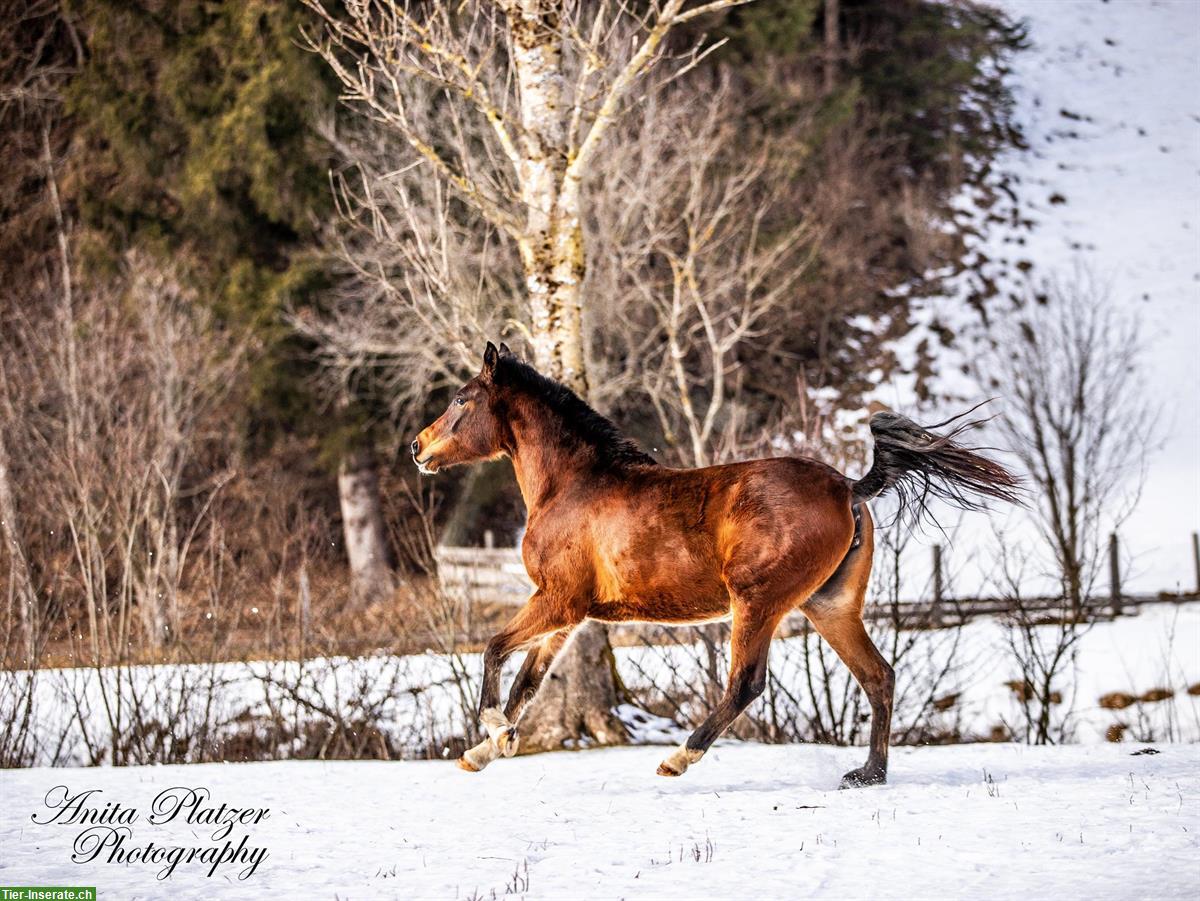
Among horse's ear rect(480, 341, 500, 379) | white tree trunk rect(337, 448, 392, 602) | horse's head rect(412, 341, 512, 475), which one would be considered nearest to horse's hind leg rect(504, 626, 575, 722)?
horse's head rect(412, 341, 512, 475)

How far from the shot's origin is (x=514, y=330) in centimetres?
2033

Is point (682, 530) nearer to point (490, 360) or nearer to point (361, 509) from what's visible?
point (490, 360)

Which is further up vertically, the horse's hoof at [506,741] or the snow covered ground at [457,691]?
the horse's hoof at [506,741]

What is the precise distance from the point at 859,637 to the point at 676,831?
4.86ft

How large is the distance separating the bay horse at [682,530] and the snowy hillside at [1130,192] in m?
18.0

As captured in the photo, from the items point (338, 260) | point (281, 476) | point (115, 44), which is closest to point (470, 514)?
point (281, 476)

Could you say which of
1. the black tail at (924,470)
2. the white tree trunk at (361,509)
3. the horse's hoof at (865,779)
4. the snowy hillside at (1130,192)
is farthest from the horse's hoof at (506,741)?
the snowy hillside at (1130,192)

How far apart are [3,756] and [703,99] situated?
1790 centimetres

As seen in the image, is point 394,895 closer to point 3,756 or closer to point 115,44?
point 3,756

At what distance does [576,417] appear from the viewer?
673 cm

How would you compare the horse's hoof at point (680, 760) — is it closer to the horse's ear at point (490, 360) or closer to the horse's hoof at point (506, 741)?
the horse's hoof at point (506, 741)

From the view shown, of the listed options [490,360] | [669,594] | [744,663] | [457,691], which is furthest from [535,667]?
[457,691]

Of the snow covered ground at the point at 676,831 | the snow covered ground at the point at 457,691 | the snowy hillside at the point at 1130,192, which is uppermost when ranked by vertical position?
the snowy hillside at the point at 1130,192

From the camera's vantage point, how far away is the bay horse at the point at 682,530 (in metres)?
5.93
